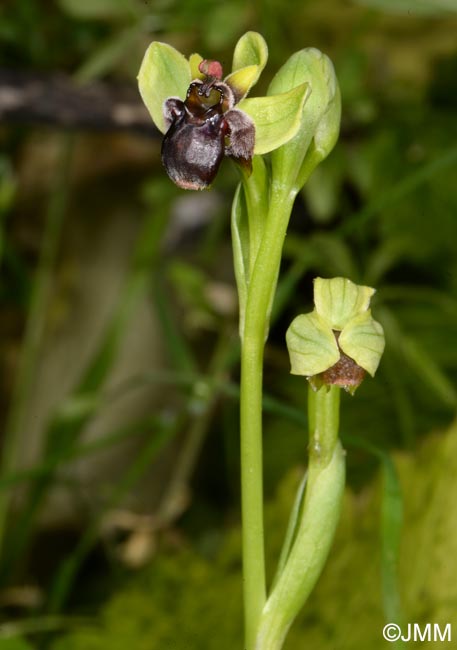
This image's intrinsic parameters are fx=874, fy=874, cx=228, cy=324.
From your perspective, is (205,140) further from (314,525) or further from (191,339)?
(191,339)

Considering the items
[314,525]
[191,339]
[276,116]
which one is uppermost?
[191,339]

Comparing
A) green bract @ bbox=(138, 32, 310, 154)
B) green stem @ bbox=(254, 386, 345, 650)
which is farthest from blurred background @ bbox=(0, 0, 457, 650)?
green bract @ bbox=(138, 32, 310, 154)

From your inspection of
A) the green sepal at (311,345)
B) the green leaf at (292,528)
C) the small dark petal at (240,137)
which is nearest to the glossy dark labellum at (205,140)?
the small dark petal at (240,137)

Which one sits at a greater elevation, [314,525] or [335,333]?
[335,333]

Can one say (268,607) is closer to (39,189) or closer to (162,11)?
(162,11)

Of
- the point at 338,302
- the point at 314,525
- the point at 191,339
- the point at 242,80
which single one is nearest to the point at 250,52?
the point at 242,80

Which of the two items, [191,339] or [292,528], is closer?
[292,528]

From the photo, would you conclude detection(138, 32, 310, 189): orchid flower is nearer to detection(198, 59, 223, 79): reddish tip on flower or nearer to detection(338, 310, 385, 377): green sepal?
detection(198, 59, 223, 79): reddish tip on flower
